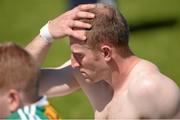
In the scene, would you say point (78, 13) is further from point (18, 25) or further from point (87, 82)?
point (18, 25)

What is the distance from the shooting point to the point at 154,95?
4176mm

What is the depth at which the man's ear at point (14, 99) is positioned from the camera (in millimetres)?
3783

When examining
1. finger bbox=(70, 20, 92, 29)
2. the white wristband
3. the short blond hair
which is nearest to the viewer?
the short blond hair

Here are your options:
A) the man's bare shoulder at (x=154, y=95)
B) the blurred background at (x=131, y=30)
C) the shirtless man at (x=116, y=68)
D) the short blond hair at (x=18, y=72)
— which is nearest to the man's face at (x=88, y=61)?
the shirtless man at (x=116, y=68)

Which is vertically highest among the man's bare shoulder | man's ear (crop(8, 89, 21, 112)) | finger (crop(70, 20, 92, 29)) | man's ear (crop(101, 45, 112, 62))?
finger (crop(70, 20, 92, 29))

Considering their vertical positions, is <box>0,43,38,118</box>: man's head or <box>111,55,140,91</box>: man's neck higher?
<box>0,43,38,118</box>: man's head

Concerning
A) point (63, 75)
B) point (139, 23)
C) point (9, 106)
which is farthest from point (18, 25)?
point (9, 106)

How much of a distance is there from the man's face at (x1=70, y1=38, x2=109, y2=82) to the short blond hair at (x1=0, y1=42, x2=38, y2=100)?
0.63m

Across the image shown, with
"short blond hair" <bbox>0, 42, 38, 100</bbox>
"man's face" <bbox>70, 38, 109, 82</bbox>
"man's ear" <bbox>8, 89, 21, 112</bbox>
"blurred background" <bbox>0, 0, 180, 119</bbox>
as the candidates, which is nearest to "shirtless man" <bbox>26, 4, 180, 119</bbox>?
"man's face" <bbox>70, 38, 109, 82</bbox>

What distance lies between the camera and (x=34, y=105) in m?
3.82

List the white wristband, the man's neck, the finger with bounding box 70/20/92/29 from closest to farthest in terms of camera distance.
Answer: the finger with bounding box 70/20/92/29, the man's neck, the white wristband

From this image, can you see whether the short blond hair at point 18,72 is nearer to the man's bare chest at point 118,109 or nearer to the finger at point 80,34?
the finger at point 80,34

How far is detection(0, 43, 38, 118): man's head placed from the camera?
12.4 ft

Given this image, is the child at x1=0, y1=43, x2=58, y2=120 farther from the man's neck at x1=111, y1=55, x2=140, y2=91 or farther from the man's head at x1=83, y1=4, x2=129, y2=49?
the man's neck at x1=111, y1=55, x2=140, y2=91
